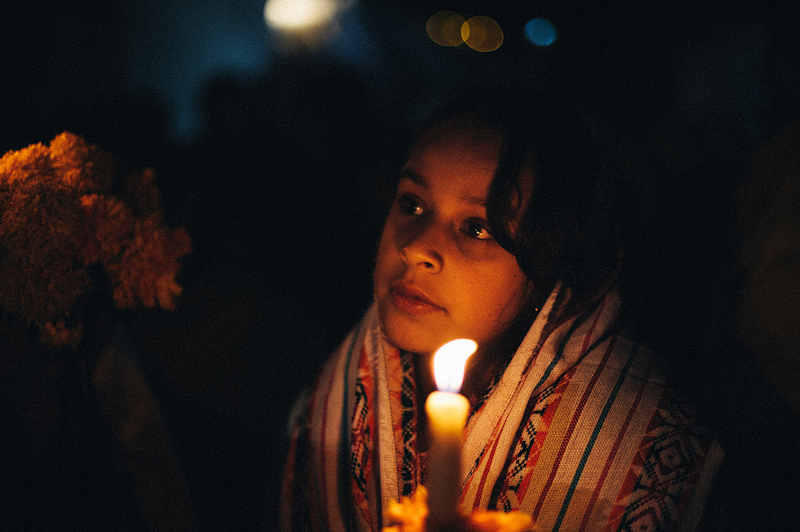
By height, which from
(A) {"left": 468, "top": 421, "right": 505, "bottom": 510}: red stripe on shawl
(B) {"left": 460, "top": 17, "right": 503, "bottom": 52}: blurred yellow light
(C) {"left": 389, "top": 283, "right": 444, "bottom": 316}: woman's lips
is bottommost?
(A) {"left": 468, "top": 421, "right": 505, "bottom": 510}: red stripe on shawl

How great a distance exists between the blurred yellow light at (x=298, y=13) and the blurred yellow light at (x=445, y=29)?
1238 millimetres

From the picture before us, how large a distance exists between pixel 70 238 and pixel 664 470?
1192 mm

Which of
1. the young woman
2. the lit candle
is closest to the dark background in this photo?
the young woman

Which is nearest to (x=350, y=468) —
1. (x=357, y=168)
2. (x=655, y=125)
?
(x=357, y=168)

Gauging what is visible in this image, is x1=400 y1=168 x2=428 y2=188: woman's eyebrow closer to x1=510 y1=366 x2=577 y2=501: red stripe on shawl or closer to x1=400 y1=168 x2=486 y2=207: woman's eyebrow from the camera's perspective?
x1=400 y1=168 x2=486 y2=207: woman's eyebrow

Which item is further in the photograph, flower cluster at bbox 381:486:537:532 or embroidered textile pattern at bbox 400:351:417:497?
embroidered textile pattern at bbox 400:351:417:497

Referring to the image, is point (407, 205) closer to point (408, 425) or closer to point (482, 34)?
point (408, 425)

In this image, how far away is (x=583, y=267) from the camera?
1051 millimetres

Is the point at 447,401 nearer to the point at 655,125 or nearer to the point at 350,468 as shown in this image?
the point at 350,468

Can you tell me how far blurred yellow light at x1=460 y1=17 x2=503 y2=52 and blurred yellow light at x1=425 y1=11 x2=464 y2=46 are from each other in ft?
0.36

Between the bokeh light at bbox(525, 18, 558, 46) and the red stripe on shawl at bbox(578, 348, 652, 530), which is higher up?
the bokeh light at bbox(525, 18, 558, 46)

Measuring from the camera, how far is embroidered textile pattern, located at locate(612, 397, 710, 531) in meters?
0.82

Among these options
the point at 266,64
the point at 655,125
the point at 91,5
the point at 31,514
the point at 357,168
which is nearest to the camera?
the point at 31,514

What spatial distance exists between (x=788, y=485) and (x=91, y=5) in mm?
2838
